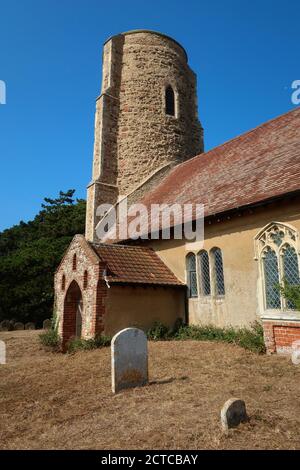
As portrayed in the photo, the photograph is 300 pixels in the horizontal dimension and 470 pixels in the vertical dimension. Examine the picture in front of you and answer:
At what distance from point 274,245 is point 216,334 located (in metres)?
3.34

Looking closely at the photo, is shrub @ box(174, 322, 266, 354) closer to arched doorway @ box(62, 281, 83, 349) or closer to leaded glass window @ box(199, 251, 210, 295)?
leaded glass window @ box(199, 251, 210, 295)

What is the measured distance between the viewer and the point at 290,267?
873cm

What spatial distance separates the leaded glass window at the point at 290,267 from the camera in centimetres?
855

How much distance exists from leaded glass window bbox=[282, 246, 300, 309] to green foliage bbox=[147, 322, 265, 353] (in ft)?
4.04

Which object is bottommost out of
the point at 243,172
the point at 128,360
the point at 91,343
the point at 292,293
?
the point at 91,343

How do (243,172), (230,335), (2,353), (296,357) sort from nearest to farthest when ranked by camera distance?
(296,357), (230,335), (2,353), (243,172)

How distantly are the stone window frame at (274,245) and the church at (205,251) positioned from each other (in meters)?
0.03

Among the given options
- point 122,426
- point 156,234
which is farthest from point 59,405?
point 156,234

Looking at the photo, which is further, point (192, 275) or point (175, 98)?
point (175, 98)

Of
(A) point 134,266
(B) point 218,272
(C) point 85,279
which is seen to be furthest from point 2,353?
(B) point 218,272

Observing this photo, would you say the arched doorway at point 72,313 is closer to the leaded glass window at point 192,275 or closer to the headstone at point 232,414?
the leaded glass window at point 192,275

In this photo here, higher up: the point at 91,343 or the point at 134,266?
the point at 134,266

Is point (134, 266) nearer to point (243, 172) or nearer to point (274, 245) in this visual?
point (274, 245)

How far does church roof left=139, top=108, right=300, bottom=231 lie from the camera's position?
9.73 m
